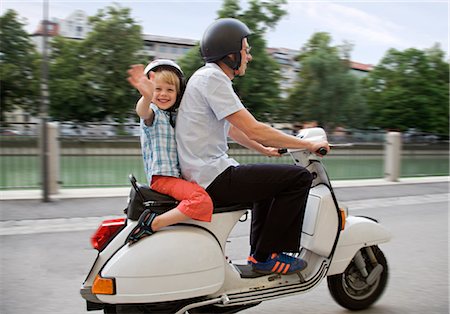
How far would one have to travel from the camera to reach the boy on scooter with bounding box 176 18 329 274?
2.86 metres

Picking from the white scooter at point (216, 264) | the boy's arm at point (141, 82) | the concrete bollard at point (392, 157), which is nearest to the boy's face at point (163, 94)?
the boy's arm at point (141, 82)

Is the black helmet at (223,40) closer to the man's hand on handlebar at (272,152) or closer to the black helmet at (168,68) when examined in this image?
the black helmet at (168,68)

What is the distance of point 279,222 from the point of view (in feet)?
9.93

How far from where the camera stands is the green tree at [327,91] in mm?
37031

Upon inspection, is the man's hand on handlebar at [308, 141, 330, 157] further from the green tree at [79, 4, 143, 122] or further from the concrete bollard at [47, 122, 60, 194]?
the green tree at [79, 4, 143, 122]

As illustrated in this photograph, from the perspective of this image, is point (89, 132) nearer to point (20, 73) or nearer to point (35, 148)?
point (35, 148)

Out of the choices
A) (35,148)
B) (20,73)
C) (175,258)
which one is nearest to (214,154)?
(175,258)

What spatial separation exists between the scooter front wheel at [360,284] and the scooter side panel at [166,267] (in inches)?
42.4

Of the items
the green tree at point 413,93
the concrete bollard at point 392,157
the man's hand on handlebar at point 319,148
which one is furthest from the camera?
the green tree at point 413,93

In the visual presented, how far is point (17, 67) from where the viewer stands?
31203 millimetres

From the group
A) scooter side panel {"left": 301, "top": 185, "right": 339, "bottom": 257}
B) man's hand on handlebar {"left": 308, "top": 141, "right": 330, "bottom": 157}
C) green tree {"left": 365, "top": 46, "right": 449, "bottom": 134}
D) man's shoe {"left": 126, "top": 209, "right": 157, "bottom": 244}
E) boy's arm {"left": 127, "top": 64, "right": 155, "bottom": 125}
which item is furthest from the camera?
Result: green tree {"left": 365, "top": 46, "right": 449, "bottom": 134}

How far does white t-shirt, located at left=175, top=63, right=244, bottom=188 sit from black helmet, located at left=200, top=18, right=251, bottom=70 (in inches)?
4.0

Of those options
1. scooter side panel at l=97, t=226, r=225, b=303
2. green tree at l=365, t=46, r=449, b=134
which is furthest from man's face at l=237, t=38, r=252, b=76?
green tree at l=365, t=46, r=449, b=134

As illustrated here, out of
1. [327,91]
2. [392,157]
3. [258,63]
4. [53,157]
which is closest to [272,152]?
[53,157]
